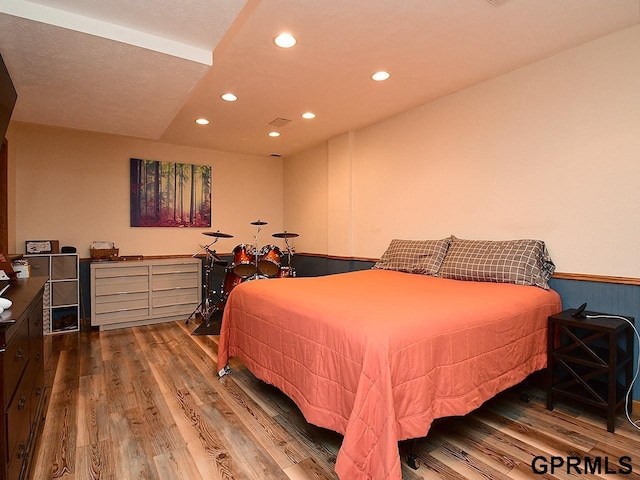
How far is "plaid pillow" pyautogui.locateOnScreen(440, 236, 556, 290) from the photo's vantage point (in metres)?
2.56

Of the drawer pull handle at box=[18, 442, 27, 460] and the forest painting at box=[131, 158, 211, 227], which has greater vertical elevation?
the forest painting at box=[131, 158, 211, 227]

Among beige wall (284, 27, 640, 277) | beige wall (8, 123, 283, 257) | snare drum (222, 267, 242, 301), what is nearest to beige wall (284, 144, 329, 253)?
beige wall (8, 123, 283, 257)

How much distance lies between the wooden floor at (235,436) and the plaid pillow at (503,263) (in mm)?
833

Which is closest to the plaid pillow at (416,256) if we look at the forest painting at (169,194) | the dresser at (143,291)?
the dresser at (143,291)

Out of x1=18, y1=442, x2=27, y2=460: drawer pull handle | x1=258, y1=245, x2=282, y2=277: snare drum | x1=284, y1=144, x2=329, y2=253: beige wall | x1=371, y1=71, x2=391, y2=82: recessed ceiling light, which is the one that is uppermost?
x1=371, y1=71, x2=391, y2=82: recessed ceiling light

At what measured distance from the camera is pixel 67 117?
3064mm

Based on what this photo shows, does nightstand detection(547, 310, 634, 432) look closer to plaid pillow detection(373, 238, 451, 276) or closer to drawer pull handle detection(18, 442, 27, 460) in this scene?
plaid pillow detection(373, 238, 451, 276)

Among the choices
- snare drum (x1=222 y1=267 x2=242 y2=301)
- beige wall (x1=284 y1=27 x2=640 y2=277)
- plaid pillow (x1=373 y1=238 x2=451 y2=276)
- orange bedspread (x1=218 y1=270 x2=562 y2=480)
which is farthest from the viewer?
snare drum (x1=222 y1=267 x2=242 y2=301)

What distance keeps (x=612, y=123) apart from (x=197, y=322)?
4.61 metres

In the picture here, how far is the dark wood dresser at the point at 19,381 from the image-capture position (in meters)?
1.29

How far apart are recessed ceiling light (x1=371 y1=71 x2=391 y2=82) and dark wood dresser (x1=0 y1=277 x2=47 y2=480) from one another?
110 inches

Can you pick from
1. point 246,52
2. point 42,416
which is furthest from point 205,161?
point 42,416

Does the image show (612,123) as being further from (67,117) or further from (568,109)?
(67,117)

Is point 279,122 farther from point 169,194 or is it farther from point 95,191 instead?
point 95,191
